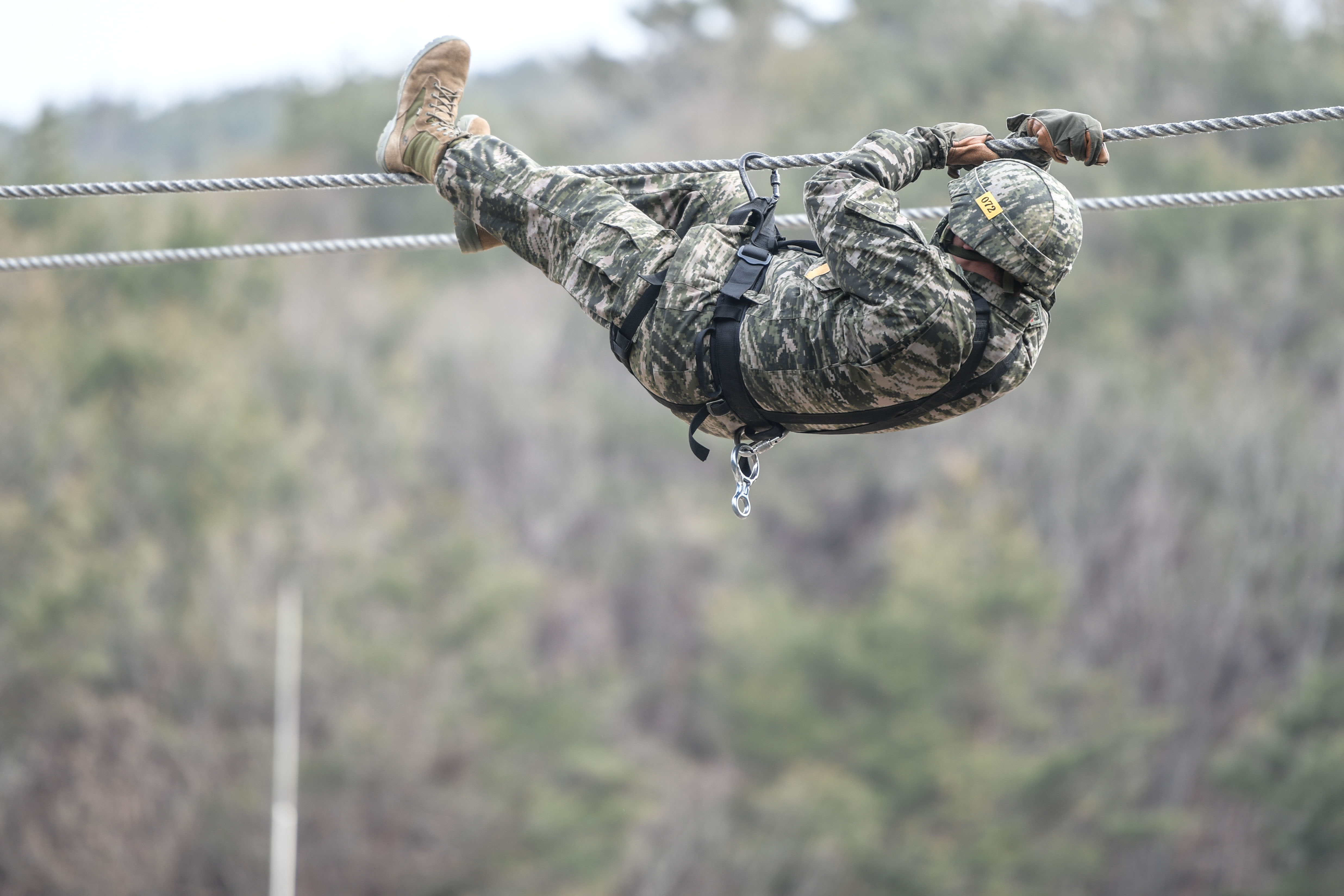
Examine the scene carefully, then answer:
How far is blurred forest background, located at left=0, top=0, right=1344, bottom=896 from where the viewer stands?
18531mm

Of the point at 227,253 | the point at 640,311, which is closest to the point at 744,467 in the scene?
the point at 640,311

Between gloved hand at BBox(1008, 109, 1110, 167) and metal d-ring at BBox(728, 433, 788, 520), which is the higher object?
gloved hand at BBox(1008, 109, 1110, 167)

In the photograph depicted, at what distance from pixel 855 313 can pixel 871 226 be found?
0.62ft

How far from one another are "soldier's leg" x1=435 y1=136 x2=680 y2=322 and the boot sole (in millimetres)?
209

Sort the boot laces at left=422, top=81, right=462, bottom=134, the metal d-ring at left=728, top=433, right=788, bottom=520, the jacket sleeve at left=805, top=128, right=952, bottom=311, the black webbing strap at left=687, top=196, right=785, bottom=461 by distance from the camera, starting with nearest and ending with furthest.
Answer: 1. the jacket sleeve at left=805, top=128, right=952, bottom=311
2. the black webbing strap at left=687, top=196, right=785, bottom=461
3. the metal d-ring at left=728, top=433, right=788, bottom=520
4. the boot laces at left=422, top=81, right=462, bottom=134

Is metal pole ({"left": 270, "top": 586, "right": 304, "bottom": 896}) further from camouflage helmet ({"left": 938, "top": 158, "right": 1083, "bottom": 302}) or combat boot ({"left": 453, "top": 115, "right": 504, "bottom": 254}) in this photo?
camouflage helmet ({"left": 938, "top": 158, "right": 1083, "bottom": 302})

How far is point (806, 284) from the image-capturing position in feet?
10.5

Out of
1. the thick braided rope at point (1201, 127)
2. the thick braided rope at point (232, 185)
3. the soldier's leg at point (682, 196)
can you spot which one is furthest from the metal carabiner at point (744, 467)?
the thick braided rope at point (232, 185)

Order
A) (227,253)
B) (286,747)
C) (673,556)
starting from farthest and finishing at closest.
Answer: (673,556) < (286,747) < (227,253)

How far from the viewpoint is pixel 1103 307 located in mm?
25578

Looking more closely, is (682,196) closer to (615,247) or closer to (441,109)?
(615,247)

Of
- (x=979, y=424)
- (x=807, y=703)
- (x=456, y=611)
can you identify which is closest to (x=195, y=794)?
(x=456, y=611)

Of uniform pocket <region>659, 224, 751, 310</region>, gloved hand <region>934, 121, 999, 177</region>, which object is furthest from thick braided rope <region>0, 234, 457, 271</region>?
gloved hand <region>934, 121, 999, 177</region>

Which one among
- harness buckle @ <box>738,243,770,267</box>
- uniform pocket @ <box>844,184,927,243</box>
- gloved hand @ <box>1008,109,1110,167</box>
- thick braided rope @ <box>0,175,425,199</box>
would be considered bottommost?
uniform pocket @ <box>844,184,927,243</box>
